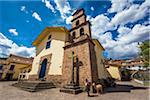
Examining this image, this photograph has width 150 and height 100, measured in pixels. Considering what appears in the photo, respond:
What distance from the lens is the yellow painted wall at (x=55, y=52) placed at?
14.0 m

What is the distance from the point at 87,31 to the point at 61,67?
554 centimetres

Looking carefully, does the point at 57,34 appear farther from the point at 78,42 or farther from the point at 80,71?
the point at 80,71

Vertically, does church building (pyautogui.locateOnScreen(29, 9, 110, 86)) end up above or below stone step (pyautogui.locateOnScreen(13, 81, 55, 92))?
above

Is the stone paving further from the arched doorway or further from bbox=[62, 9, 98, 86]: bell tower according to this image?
the arched doorway

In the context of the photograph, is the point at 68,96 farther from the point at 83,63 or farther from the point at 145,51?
the point at 145,51

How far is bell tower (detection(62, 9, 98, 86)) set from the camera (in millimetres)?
10649

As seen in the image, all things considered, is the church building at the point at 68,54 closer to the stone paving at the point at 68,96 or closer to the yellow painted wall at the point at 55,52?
the yellow painted wall at the point at 55,52

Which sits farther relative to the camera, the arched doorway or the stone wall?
the arched doorway

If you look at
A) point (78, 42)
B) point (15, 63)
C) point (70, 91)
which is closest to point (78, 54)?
point (78, 42)

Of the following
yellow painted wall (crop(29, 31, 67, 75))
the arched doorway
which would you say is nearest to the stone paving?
yellow painted wall (crop(29, 31, 67, 75))

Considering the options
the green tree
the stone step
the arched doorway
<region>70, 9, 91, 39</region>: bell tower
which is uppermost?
<region>70, 9, 91, 39</region>: bell tower

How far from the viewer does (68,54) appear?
13.2 metres

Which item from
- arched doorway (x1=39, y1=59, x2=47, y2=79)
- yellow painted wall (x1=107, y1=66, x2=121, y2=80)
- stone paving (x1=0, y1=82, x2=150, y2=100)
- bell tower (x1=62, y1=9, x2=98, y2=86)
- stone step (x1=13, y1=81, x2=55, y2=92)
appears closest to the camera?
stone paving (x1=0, y1=82, x2=150, y2=100)

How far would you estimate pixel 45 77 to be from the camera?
14.4 meters
